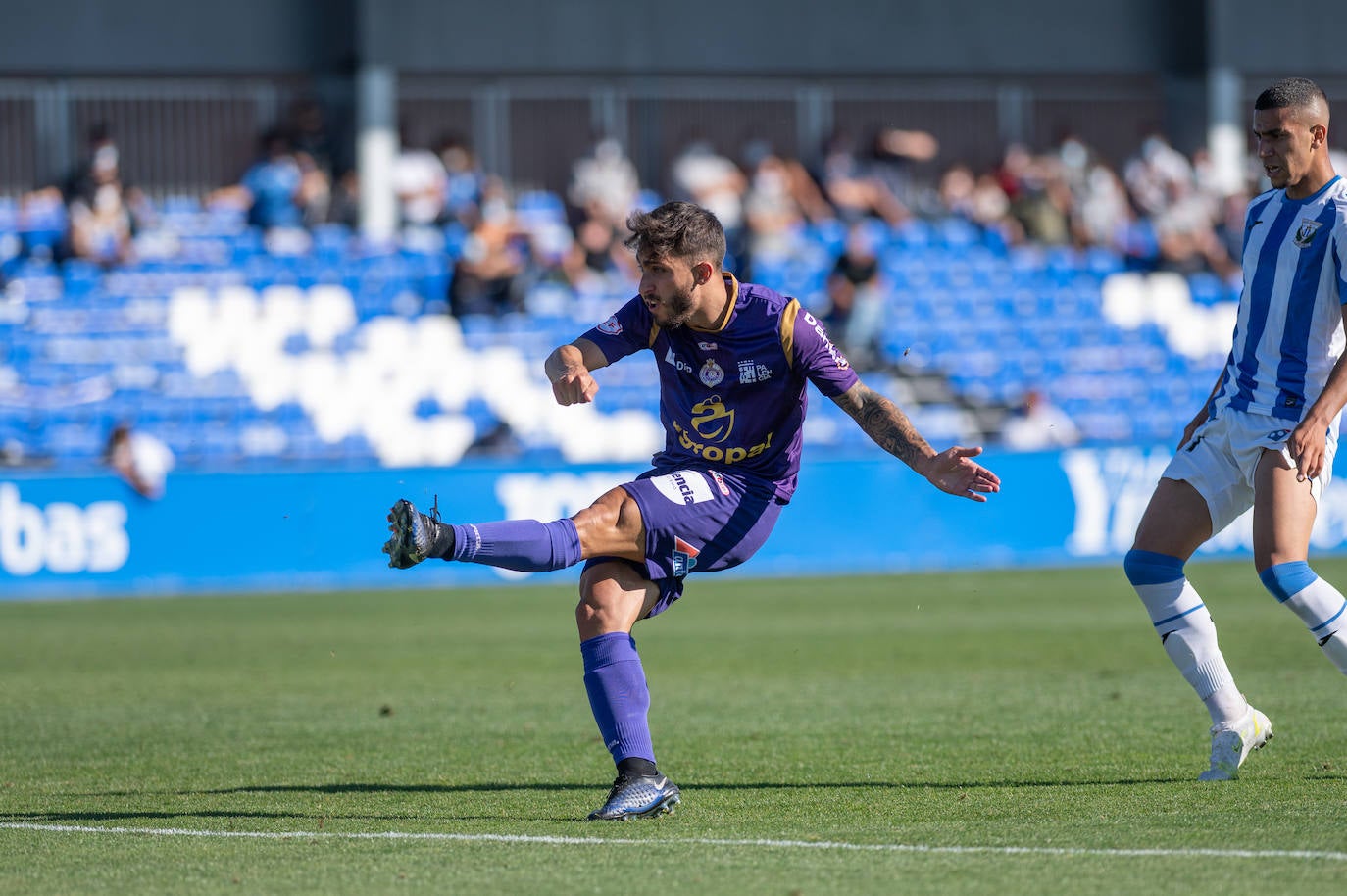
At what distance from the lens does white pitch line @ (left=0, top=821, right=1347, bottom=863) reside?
4.84 meters

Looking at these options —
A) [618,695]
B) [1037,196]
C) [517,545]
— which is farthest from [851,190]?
[517,545]

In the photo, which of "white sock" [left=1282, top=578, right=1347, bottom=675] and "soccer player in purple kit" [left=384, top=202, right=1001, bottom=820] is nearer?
"soccer player in purple kit" [left=384, top=202, right=1001, bottom=820]

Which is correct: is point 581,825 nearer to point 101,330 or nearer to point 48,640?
point 48,640

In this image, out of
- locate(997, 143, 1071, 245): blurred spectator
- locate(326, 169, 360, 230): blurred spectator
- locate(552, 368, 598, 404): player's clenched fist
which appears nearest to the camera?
locate(552, 368, 598, 404): player's clenched fist

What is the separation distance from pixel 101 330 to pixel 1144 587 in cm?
1690

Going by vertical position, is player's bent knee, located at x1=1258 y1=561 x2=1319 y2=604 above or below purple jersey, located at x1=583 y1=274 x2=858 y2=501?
below

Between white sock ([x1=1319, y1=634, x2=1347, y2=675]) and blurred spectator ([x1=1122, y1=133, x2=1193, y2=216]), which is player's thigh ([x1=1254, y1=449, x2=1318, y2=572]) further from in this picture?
blurred spectator ([x1=1122, y1=133, x2=1193, y2=216])

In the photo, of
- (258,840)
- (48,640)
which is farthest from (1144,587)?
(48,640)

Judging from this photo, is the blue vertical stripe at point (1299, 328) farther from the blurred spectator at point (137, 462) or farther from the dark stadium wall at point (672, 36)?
the dark stadium wall at point (672, 36)

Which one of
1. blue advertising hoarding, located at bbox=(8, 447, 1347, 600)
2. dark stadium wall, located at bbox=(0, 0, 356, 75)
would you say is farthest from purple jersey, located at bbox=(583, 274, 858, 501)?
dark stadium wall, located at bbox=(0, 0, 356, 75)

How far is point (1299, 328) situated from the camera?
6.15 m

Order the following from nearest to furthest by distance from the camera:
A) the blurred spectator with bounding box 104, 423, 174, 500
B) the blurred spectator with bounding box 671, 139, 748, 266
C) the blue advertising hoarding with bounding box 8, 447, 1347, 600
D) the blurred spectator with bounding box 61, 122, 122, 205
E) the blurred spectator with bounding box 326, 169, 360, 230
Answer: the blue advertising hoarding with bounding box 8, 447, 1347, 600
the blurred spectator with bounding box 104, 423, 174, 500
the blurred spectator with bounding box 61, 122, 122, 205
the blurred spectator with bounding box 326, 169, 360, 230
the blurred spectator with bounding box 671, 139, 748, 266

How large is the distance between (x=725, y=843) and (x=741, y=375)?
171 centimetres

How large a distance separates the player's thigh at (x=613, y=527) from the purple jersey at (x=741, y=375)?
1.39 ft
